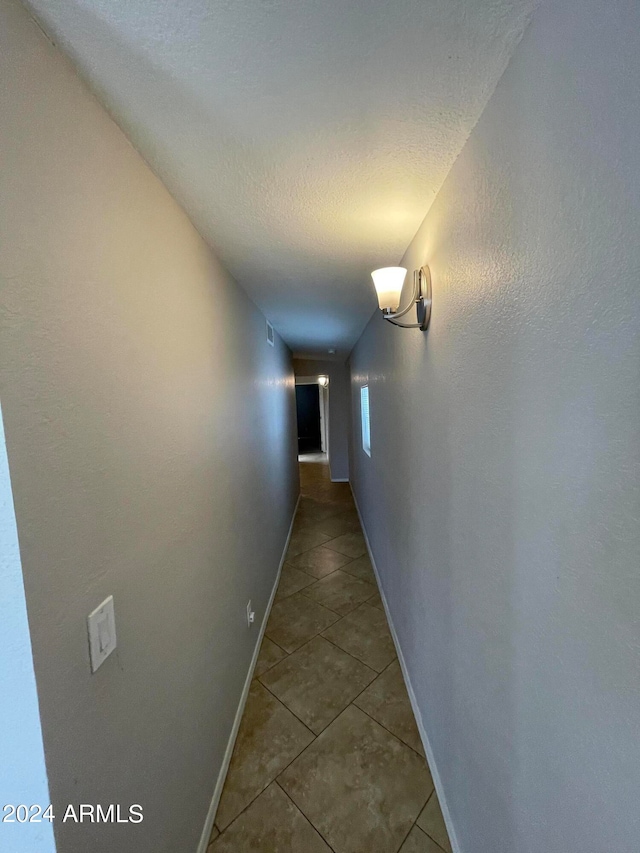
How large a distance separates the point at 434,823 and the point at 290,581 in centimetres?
191

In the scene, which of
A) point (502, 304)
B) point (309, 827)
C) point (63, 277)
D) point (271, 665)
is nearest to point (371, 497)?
point (271, 665)

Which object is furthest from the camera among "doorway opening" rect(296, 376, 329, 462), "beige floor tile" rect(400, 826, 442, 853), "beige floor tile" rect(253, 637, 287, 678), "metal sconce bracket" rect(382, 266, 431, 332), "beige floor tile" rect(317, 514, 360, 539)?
"doorway opening" rect(296, 376, 329, 462)

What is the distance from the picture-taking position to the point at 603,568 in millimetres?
499

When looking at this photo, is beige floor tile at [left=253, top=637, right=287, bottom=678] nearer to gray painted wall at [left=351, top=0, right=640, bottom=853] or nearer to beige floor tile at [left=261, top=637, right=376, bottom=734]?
beige floor tile at [left=261, top=637, right=376, bottom=734]

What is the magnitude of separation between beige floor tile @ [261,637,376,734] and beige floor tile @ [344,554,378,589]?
91cm

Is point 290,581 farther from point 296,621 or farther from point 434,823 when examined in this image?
point 434,823

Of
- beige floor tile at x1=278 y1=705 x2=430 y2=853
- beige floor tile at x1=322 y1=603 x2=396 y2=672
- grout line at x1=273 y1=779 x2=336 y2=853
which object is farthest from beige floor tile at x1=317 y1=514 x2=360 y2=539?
grout line at x1=273 y1=779 x2=336 y2=853

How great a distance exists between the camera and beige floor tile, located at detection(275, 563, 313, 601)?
9.25 ft

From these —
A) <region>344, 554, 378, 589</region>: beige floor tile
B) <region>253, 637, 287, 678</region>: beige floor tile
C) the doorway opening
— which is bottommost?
<region>344, 554, 378, 589</region>: beige floor tile

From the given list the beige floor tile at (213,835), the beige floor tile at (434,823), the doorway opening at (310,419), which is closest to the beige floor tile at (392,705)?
the beige floor tile at (434,823)

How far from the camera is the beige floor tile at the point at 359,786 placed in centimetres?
121

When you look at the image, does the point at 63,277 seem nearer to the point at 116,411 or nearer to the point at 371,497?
the point at 116,411

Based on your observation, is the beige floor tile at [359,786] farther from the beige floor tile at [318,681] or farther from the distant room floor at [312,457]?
the distant room floor at [312,457]

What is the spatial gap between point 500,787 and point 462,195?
1648 mm
